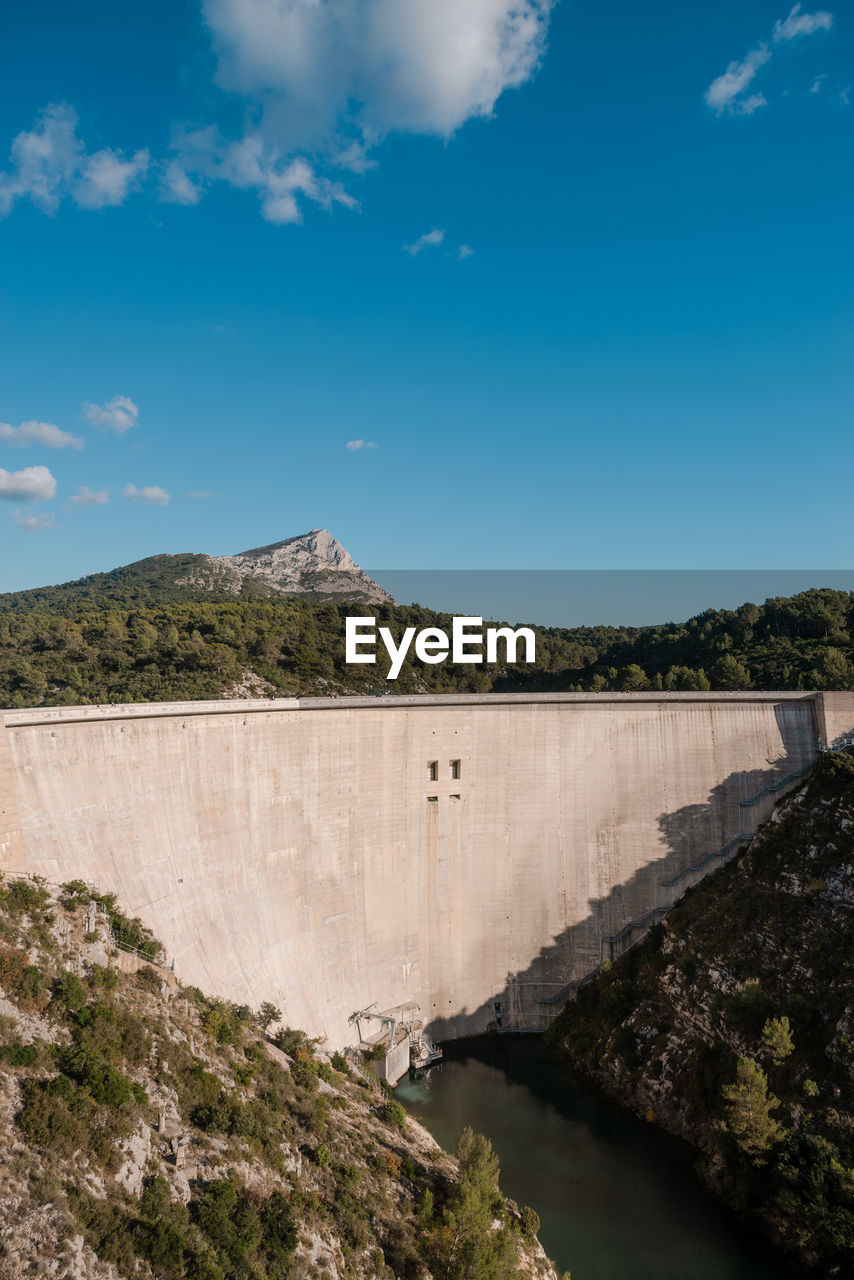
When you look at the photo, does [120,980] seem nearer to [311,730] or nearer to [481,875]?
[311,730]

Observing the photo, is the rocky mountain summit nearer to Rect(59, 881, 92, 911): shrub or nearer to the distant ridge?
the distant ridge

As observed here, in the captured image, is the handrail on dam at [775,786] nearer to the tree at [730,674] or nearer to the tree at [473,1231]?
the tree at [730,674]

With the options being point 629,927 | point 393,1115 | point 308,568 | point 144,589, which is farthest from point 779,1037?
point 308,568

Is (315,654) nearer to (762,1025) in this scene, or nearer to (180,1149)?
(762,1025)

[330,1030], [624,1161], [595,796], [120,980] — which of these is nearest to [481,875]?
[595,796]

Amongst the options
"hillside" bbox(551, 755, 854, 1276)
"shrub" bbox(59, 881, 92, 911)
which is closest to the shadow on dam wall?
"hillside" bbox(551, 755, 854, 1276)

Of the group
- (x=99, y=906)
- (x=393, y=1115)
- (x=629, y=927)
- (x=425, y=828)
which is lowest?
(x=393, y=1115)
